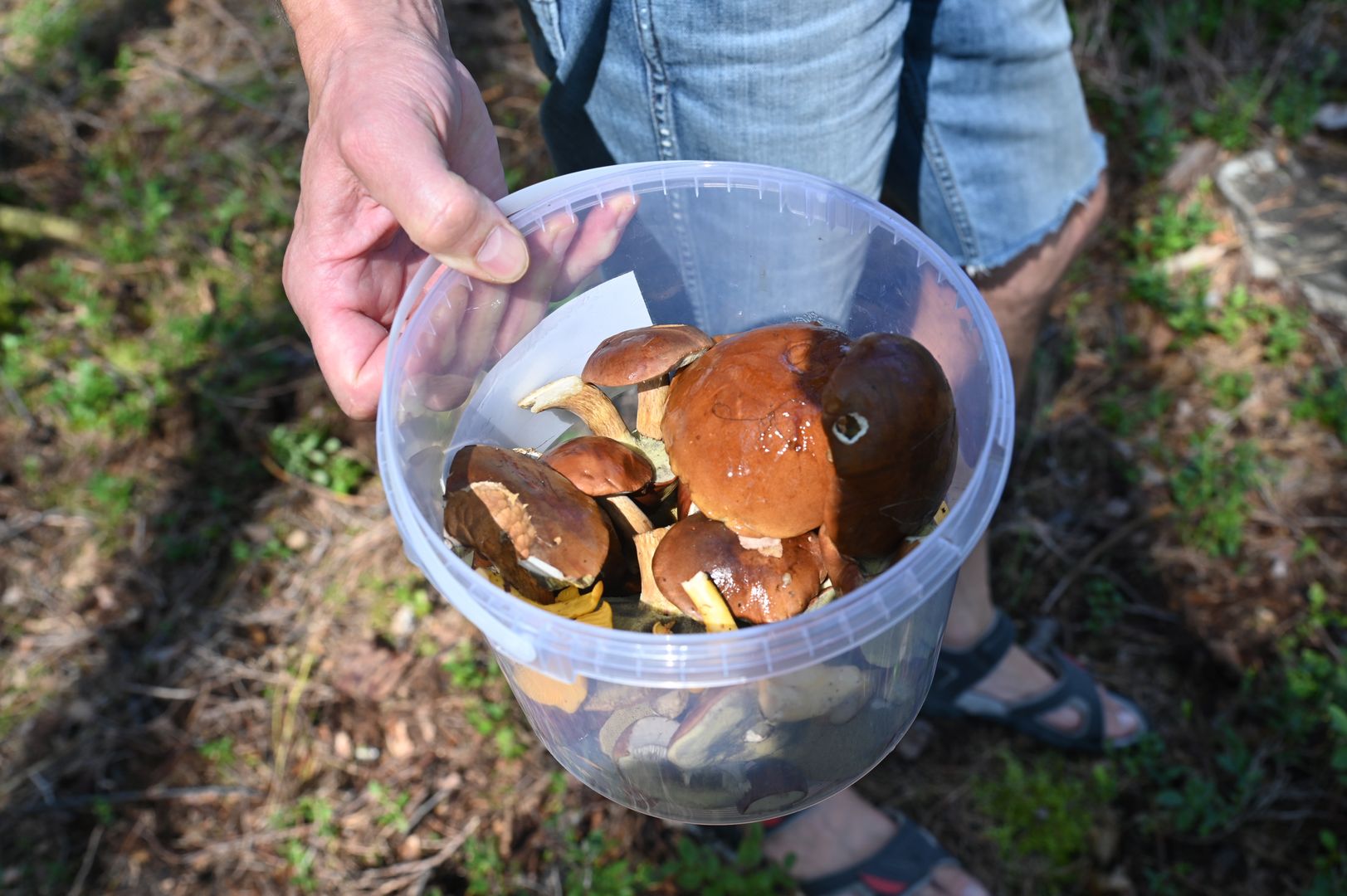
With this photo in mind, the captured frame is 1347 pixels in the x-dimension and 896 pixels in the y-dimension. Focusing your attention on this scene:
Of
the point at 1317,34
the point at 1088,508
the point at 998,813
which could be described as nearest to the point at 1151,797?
the point at 998,813

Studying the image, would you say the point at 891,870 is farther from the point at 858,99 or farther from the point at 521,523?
the point at 858,99

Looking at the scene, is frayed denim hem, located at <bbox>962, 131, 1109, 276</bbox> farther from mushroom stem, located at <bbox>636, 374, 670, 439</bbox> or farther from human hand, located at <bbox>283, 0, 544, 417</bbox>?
human hand, located at <bbox>283, 0, 544, 417</bbox>

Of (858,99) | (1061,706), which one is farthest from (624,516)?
(1061,706)

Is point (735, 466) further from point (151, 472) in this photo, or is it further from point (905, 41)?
point (151, 472)

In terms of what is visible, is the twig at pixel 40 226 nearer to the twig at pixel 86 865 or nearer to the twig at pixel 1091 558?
the twig at pixel 86 865

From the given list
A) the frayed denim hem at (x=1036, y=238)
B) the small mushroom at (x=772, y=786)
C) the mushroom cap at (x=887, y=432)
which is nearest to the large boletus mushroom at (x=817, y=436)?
the mushroom cap at (x=887, y=432)

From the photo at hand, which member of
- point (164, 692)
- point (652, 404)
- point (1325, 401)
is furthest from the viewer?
point (1325, 401)

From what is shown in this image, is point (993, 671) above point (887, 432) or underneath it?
underneath
